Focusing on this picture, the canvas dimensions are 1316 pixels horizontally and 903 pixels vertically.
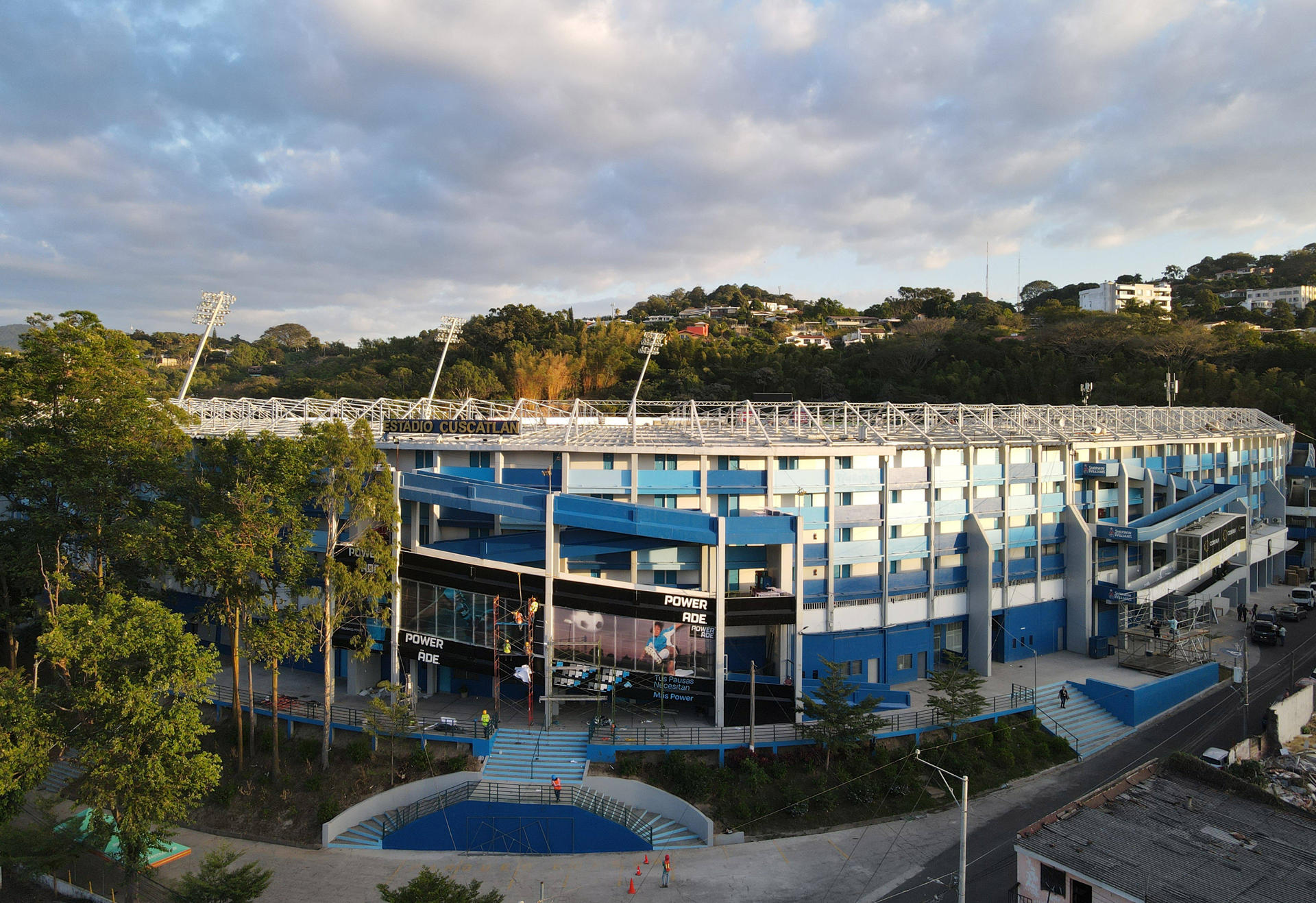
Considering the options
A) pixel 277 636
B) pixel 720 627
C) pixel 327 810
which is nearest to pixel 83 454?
pixel 277 636

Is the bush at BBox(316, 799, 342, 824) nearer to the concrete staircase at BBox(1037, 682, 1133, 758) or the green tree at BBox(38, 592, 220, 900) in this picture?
the green tree at BBox(38, 592, 220, 900)

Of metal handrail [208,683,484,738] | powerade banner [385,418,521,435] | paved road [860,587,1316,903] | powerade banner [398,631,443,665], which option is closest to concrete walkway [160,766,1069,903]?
paved road [860,587,1316,903]

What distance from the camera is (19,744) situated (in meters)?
25.1

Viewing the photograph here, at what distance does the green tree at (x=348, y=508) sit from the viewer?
32938 millimetres

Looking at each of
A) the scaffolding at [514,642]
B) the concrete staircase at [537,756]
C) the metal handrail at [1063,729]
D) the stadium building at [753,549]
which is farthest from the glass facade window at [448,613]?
the metal handrail at [1063,729]

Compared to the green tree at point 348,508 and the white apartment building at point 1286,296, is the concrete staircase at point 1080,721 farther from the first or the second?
the white apartment building at point 1286,296

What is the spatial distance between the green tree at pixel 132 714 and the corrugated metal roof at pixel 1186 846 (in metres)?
27.5

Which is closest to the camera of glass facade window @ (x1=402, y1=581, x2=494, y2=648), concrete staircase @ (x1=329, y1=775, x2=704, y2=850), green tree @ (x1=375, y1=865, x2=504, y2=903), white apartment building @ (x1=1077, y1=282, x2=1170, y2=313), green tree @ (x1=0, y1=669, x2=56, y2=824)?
green tree @ (x1=375, y1=865, x2=504, y2=903)

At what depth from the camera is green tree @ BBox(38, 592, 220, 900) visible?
24797 millimetres

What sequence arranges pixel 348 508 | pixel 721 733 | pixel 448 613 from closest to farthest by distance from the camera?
pixel 721 733, pixel 348 508, pixel 448 613

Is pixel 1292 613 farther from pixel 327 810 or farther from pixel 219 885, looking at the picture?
pixel 219 885

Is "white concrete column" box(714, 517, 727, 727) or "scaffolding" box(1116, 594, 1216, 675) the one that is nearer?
"white concrete column" box(714, 517, 727, 727)

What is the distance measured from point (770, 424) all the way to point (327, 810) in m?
31.1

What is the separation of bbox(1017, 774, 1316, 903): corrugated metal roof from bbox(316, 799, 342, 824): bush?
2583cm
